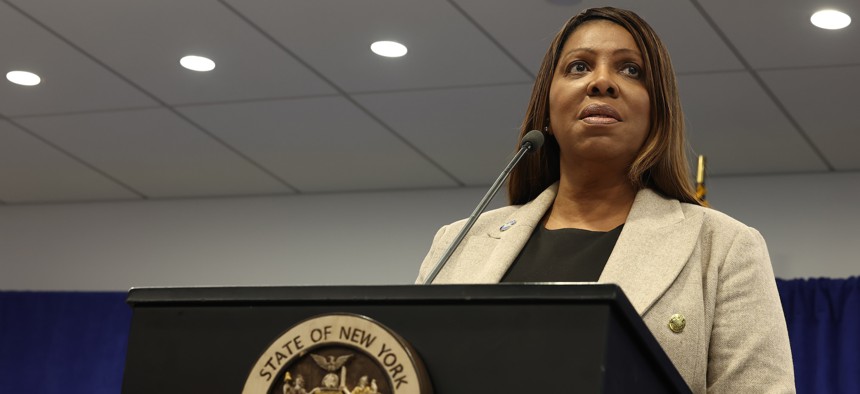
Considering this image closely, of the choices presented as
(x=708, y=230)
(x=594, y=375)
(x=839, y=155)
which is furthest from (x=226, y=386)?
(x=839, y=155)

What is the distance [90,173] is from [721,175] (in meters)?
3.06

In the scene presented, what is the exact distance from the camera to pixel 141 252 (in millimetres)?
7215

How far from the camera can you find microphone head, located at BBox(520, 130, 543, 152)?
185cm

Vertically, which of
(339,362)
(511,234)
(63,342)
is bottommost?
(339,362)

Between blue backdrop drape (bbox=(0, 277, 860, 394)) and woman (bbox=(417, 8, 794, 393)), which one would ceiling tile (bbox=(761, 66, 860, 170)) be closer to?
woman (bbox=(417, 8, 794, 393))

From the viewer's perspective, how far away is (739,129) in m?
5.44

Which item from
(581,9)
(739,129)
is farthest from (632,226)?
(739,129)

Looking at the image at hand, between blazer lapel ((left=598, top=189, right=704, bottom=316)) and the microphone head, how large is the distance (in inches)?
6.1

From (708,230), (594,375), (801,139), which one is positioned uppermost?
(801,139)

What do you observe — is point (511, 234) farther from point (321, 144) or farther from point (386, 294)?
point (321, 144)

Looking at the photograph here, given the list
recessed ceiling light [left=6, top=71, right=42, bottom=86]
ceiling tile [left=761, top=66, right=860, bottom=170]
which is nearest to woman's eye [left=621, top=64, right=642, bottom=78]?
ceiling tile [left=761, top=66, right=860, bottom=170]

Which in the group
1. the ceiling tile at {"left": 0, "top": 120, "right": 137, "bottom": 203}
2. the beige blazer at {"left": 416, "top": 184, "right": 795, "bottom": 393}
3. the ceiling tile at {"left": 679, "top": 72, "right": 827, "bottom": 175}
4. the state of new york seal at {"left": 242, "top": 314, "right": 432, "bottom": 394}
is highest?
the ceiling tile at {"left": 0, "top": 120, "right": 137, "bottom": 203}

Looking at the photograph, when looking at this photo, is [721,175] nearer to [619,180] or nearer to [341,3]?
[341,3]

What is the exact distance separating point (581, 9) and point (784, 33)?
68cm
